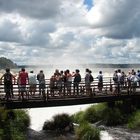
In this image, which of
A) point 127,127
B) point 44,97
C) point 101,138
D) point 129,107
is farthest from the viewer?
point 129,107

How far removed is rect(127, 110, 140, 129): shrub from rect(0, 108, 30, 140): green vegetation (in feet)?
22.0

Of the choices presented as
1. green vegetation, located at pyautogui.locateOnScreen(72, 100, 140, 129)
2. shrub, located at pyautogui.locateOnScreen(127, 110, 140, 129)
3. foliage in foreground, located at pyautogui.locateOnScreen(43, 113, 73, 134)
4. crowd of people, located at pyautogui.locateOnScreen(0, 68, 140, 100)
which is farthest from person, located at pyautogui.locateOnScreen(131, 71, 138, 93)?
foliage in foreground, located at pyautogui.locateOnScreen(43, 113, 73, 134)

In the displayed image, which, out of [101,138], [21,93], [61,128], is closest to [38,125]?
[61,128]

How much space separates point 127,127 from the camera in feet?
92.3

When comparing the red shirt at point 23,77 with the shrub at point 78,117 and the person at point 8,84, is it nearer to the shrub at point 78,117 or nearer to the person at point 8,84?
the person at point 8,84

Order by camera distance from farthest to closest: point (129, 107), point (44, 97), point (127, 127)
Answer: point (129, 107) → point (127, 127) → point (44, 97)

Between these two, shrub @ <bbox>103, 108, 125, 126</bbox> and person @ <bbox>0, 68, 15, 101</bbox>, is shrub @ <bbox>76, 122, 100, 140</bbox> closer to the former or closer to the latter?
person @ <bbox>0, 68, 15, 101</bbox>

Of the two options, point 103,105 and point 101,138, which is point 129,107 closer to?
point 103,105

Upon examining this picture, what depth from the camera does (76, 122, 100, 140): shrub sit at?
23.3 meters

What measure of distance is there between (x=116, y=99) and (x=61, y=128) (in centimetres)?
464

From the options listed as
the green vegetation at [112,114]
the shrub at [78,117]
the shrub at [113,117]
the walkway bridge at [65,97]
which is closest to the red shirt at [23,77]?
the walkway bridge at [65,97]

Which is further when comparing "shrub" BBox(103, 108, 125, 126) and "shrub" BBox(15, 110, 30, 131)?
"shrub" BBox(103, 108, 125, 126)

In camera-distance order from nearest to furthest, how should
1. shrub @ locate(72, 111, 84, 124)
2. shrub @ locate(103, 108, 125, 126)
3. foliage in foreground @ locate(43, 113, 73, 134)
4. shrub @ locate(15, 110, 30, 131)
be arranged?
shrub @ locate(15, 110, 30, 131) → foliage in foreground @ locate(43, 113, 73, 134) → shrub @ locate(103, 108, 125, 126) → shrub @ locate(72, 111, 84, 124)

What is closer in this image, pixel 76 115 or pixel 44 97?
pixel 44 97
